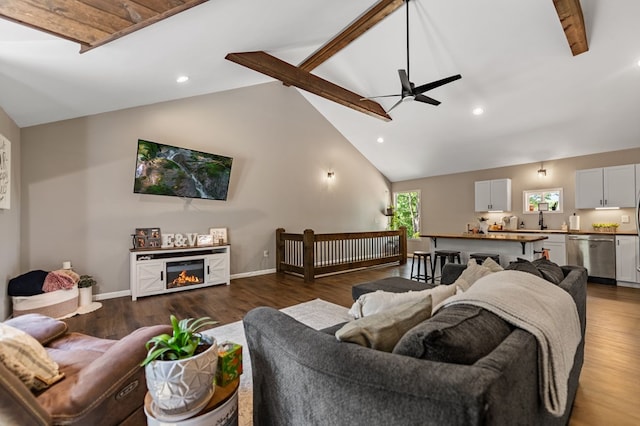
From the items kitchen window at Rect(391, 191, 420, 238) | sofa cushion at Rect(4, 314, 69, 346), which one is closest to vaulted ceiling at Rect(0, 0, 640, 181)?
sofa cushion at Rect(4, 314, 69, 346)

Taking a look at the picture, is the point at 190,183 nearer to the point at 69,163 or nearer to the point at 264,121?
the point at 69,163

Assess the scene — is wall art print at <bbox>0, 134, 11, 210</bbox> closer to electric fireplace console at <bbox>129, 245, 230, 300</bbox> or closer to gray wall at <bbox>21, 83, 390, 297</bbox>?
gray wall at <bbox>21, 83, 390, 297</bbox>

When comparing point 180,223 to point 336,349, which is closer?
point 336,349

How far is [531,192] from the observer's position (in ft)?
22.0

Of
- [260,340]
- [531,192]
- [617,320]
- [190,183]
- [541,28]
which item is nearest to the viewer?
[260,340]

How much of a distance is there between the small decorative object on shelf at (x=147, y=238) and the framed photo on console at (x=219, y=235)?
34.7 inches

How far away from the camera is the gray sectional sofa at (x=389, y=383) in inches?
27.9

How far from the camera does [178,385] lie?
1.07 meters

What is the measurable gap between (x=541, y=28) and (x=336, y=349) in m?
4.89

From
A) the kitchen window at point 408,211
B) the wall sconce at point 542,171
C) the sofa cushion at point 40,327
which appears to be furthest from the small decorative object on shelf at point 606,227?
the sofa cushion at point 40,327

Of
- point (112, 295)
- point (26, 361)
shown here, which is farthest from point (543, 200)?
point (112, 295)

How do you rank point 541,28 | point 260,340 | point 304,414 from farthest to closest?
point 541,28
point 260,340
point 304,414

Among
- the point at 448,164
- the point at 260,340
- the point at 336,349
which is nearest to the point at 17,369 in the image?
the point at 260,340

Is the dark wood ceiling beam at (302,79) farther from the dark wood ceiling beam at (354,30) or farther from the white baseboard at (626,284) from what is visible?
the white baseboard at (626,284)
